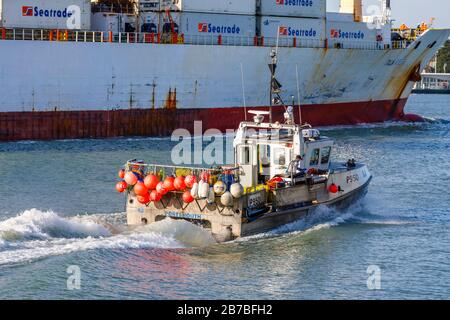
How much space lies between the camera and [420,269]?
2180 cm

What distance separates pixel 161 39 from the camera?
163ft

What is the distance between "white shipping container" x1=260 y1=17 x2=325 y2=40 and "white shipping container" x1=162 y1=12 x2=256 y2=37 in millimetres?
961

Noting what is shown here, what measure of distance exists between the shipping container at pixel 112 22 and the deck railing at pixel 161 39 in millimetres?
632

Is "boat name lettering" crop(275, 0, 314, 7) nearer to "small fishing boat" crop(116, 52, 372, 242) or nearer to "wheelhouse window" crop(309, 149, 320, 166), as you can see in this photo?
"small fishing boat" crop(116, 52, 372, 242)

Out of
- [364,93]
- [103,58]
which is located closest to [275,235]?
[103,58]

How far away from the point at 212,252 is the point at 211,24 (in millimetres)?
30227

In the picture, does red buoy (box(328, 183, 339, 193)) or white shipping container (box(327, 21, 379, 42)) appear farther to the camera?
white shipping container (box(327, 21, 379, 42))

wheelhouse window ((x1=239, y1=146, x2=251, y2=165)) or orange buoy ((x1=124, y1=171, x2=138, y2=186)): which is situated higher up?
wheelhouse window ((x1=239, y1=146, x2=251, y2=165))

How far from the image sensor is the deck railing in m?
45.5

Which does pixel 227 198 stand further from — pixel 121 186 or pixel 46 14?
pixel 46 14

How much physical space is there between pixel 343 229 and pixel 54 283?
886cm

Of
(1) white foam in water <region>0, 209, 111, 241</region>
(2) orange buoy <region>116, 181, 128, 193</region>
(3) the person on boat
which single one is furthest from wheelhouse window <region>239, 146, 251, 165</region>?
(1) white foam in water <region>0, 209, 111, 241</region>

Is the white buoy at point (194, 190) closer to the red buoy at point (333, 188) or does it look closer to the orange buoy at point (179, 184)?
the orange buoy at point (179, 184)

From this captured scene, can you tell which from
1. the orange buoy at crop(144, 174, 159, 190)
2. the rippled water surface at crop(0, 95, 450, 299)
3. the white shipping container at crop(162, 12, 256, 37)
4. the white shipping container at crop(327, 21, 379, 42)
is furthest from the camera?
the white shipping container at crop(327, 21, 379, 42)
